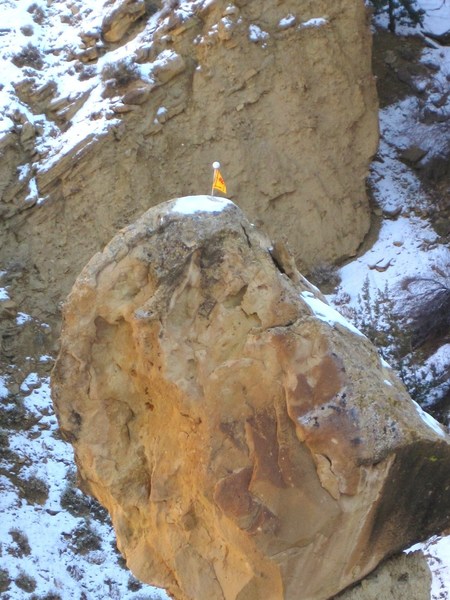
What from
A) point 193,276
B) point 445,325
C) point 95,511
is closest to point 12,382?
point 95,511

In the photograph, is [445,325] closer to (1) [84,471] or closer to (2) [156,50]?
(2) [156,50]

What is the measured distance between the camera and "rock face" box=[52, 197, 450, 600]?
588cm

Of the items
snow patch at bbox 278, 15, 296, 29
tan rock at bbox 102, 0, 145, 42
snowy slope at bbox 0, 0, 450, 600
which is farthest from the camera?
snow patch at bbox 278, 15, 296, 29

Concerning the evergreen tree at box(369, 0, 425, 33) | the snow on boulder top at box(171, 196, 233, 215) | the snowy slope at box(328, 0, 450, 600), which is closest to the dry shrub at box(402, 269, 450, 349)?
the snowy slope at box(328, 0, 450, 600)

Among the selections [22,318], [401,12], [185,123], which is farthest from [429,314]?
[401,12]

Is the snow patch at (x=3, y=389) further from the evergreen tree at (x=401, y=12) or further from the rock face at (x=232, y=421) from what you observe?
the evergreen tree at (x=401, y=12)

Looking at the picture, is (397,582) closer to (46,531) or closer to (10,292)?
(46,531)

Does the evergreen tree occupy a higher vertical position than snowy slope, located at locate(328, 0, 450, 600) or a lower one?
higher

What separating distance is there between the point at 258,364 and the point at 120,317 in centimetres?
96

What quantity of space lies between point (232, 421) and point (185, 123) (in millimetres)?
7452

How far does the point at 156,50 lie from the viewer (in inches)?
496

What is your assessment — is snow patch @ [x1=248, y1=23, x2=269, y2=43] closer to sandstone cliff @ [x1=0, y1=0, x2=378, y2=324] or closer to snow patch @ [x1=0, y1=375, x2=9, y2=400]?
sandstone cliff @ [x1=0, y1=0, x2=378, y2=324]

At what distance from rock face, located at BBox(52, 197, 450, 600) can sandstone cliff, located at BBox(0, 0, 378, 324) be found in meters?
5.82

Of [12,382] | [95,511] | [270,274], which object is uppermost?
[270,274]
